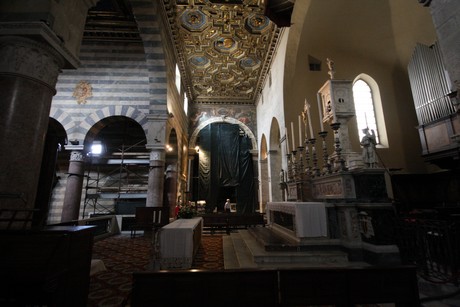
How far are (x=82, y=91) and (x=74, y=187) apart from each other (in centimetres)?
370

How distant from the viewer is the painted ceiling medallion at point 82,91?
8523 mm

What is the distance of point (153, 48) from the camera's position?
743cm

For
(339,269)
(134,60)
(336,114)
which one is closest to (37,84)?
(339,269)

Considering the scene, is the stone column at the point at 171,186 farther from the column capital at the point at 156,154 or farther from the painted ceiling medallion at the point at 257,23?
the painted ceiling medallion at the point at 257,23

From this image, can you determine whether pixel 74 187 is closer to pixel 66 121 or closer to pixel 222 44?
pixel 66 121

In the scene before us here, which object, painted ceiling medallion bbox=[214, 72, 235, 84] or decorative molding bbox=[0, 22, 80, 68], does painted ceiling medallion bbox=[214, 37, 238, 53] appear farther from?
decorative molding bbox=[0, 22, 80, 68]

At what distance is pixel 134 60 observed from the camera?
357 inches

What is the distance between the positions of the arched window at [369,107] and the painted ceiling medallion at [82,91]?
10.8 m

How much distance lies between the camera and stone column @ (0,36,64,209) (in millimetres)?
2219

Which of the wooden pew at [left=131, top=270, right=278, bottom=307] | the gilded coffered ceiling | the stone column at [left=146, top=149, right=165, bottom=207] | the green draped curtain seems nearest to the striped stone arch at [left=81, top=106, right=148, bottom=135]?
the stone column at [left=146, top=149, right=165, bottom=207]

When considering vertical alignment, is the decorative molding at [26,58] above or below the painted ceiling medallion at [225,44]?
below

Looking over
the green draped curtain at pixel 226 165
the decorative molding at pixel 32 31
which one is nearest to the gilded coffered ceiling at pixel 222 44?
the green draped curtain at pixel 226 165

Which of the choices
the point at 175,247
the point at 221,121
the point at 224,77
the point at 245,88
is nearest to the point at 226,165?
the point at 221,121

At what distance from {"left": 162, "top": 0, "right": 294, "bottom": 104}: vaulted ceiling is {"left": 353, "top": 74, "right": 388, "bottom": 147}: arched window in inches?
165
